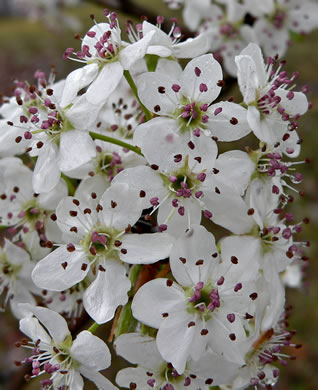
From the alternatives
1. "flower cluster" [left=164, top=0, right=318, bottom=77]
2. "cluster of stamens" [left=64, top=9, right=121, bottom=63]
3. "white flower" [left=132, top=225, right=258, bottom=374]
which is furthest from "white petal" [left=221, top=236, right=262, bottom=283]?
"flower cluster" [left=164, top=0, right=318, bottom=77]

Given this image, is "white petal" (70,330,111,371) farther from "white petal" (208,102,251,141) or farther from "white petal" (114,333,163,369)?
"white petal" (208,102,251,141)

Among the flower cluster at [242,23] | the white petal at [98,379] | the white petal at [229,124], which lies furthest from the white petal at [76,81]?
the flower cluster at [242,23]

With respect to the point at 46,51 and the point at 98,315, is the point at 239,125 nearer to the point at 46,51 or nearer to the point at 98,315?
the point at 98,315

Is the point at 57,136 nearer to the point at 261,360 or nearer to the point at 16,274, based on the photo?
the point at 16,274

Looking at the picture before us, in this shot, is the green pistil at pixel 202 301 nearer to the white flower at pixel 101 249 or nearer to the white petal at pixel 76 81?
the white flower at pixel 101 249

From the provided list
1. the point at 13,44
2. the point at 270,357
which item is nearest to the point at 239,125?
the point at 270,357

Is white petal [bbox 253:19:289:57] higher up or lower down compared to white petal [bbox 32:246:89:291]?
higher up

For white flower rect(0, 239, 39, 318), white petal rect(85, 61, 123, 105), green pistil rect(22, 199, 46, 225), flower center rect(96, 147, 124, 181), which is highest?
white petal rect(85, 61, 123, 105)
